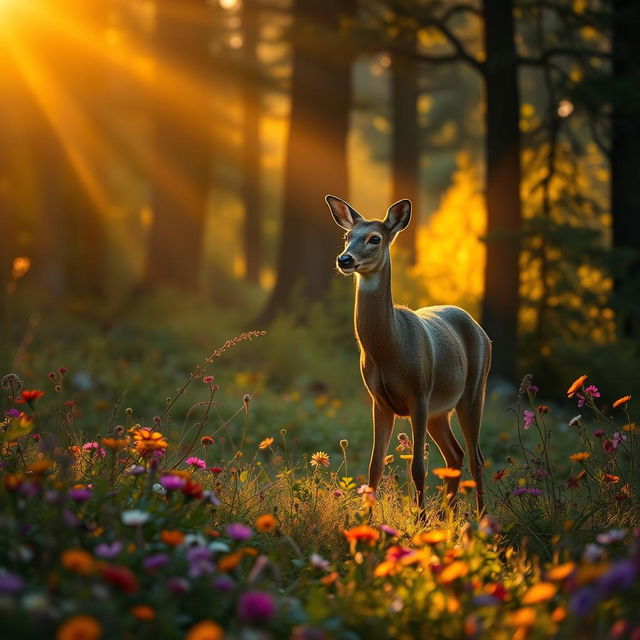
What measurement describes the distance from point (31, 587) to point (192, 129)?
17.8m

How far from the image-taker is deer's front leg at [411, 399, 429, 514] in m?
5.77

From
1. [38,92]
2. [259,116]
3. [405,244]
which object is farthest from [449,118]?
[38,92]

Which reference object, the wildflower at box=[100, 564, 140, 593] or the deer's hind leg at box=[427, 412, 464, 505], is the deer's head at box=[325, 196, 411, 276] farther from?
the wildflower at box=[100, 564, 140, 593]

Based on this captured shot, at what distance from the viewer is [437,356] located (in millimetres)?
6293

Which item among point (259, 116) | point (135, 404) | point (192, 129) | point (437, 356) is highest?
point (259, 116)

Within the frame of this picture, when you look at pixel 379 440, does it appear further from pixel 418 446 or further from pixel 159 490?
pixel 159 490

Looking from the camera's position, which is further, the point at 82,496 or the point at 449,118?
the point at 449,118

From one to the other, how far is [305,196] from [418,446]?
10.5 metres

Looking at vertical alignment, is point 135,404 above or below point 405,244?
below

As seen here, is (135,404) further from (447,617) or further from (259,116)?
(259,116)

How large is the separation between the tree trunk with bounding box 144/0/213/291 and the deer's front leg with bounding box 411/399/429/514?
47.5 ft

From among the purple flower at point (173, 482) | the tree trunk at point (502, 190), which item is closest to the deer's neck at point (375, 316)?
the purple flower at point (173, 482)

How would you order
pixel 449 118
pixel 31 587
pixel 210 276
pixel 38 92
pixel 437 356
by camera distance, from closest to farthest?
pixel 31 587
pixel 437 356
pixel 38 92
pixel 210 276
pixel 449 118

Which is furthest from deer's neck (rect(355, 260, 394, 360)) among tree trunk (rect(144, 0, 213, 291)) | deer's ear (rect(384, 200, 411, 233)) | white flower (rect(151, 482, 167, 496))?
tree trunk (rect(144, 0, 213, 291))
